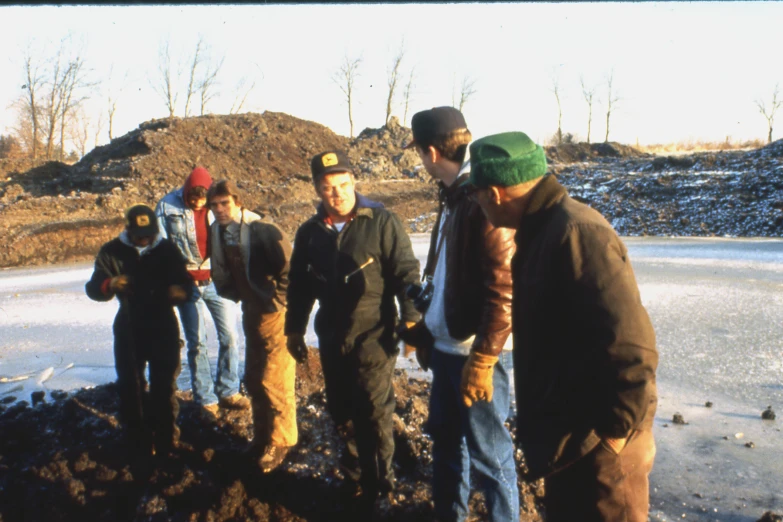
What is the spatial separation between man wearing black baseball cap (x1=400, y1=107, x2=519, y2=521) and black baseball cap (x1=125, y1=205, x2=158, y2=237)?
1.89m

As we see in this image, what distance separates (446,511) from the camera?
303cm

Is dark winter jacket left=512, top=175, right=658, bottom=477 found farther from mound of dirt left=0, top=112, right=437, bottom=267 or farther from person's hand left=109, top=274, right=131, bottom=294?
mound of dirt left=0, top=112, right=437, bottom=267

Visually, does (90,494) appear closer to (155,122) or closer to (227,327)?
(227,327)

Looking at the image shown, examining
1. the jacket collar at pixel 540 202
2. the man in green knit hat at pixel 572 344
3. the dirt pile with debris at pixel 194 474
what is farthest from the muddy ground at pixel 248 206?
the jacket collar at pixel 540 202

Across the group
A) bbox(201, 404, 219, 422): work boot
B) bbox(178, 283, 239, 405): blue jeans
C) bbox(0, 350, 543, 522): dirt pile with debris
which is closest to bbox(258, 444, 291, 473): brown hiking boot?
bbox(0, 350, 543, 522): dirt pile with debris

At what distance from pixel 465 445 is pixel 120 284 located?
234 centimetres

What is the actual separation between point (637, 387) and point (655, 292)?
26.9ft

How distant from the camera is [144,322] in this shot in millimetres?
4137

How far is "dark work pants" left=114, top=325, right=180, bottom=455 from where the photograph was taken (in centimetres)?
413

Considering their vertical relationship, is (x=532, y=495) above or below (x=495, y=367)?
below

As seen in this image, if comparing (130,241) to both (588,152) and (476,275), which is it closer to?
(476,275)

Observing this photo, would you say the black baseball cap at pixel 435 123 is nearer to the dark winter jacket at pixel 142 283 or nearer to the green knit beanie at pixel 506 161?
the green knit beanie at pixel 506 161

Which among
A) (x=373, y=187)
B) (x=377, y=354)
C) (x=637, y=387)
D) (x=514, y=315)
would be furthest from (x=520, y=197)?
(x=373, y=187)

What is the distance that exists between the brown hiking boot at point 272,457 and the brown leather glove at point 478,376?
1760 millimetres
